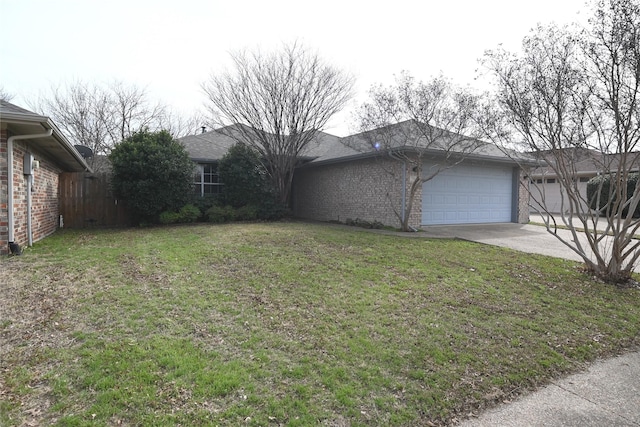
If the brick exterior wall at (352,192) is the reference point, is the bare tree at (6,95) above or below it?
above

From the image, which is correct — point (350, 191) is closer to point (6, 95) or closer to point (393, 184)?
point (393, 184)

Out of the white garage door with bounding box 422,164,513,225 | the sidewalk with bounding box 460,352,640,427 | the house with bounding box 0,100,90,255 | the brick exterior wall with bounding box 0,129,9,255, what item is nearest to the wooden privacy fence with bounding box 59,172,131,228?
the house with bounding box 0,100,90,255

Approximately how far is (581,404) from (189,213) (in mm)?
11806

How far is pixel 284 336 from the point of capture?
11.0 feet

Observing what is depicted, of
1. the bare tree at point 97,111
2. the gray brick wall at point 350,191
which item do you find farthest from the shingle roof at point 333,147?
the bare tree at point 97,111

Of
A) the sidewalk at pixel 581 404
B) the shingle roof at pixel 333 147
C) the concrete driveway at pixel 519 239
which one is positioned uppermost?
the shingle roof at pixel 333 147

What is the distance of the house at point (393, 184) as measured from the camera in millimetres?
12219

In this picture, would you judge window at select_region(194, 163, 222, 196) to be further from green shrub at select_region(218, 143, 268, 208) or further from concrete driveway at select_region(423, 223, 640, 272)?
concrete driveway at select_region(423, 223, 640, 272)

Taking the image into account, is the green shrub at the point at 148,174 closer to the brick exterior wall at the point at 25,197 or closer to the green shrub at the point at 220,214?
the green shrub at the point at 220,214

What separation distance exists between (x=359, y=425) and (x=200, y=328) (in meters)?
1.83

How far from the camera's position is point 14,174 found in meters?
6.40

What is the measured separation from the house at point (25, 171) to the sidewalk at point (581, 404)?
6.96 m

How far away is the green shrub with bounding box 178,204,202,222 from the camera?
12.3 meters

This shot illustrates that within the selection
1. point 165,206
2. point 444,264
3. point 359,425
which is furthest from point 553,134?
point 165,206
